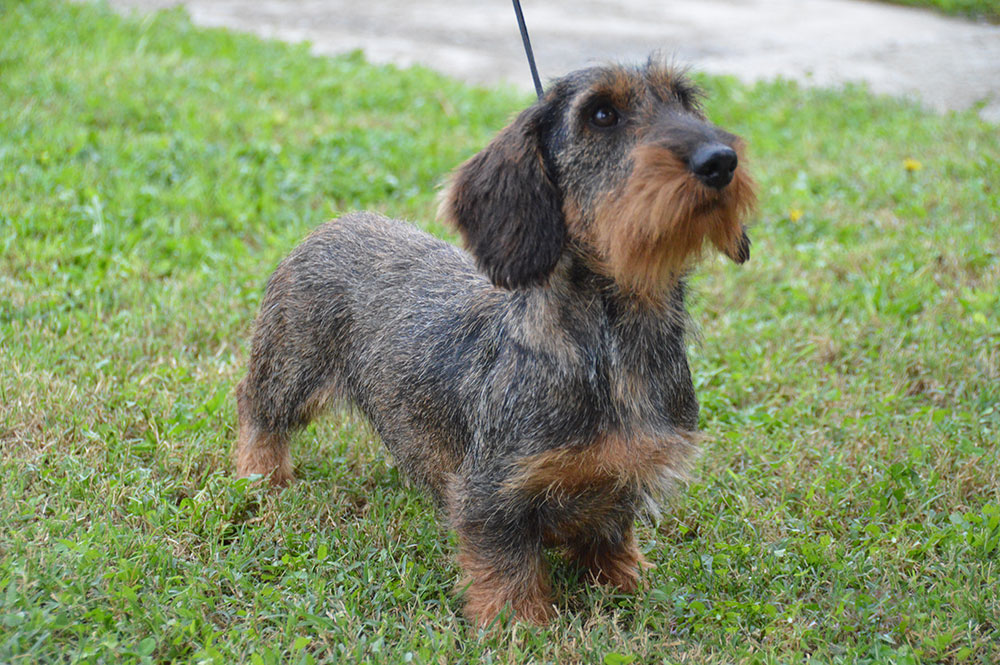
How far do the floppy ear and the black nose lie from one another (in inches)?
21.9

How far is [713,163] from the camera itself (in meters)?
2.99

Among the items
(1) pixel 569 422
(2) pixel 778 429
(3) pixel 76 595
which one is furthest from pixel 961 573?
(3) pixel 76 595

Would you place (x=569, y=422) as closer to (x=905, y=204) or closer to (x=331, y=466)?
(x=331, y=466)

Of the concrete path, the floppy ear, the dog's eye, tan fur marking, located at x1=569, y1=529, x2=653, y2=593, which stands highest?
the dog's eye

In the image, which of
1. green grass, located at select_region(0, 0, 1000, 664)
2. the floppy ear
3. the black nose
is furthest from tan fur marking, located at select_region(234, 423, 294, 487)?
the black nose

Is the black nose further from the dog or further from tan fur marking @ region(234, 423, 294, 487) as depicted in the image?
tan fur marking @ region(234, 423, 294, 487)

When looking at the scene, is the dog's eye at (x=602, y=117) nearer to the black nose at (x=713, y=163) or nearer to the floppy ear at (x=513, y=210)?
the floppy ear at (x=513, y=210)

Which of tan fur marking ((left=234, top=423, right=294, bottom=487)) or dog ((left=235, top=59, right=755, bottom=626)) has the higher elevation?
dog ((left=235, top=59, right=755, bottom=626))

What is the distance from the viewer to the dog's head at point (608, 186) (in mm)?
3029

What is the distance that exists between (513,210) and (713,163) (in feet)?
2.30

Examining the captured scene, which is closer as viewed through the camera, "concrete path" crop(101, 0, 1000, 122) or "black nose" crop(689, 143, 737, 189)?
"black nose" crop(689, 143, 737, 189)

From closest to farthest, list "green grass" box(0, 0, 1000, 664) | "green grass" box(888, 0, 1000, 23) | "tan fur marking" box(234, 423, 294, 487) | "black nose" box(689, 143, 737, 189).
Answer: "black nose" box(689, 143, 737, 189), "green grass" box(0, 0, 1000, 664), "tan fur marking" box(234, 423, 294, 487), "green grass" box(888, 0, 1000, 23)

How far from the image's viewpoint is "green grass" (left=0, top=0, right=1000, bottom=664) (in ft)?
11.2

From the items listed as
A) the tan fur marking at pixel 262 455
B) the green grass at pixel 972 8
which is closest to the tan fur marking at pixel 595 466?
the tan fur marking at pixel 262 455
